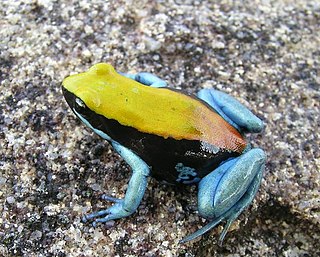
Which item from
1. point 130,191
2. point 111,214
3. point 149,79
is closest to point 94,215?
point 111,214

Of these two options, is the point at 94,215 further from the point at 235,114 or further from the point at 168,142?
the point at 235,114

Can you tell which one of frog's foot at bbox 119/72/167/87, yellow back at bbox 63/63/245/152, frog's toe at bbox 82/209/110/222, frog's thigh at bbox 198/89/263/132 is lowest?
frog's toe at bbox 82/209/110/222

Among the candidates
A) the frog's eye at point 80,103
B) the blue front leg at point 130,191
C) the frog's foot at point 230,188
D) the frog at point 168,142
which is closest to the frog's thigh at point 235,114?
the frog at point 168,142

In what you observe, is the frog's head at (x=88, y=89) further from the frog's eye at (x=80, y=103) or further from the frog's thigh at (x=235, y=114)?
Result: the frog's thigh at (x=235, y=114)

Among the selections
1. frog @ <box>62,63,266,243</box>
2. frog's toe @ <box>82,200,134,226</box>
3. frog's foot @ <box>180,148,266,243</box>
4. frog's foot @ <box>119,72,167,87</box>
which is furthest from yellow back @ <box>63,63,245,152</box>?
frog's toe @ <box>82,200,134,226</box>

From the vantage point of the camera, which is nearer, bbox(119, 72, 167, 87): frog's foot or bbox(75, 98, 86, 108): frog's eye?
bbox(75, 98, 86, 108): frog's eye

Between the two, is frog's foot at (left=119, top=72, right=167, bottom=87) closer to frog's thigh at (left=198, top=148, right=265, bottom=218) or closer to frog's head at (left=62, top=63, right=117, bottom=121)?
frog's head at (left=62, top=63, right=117, bottom=121)
